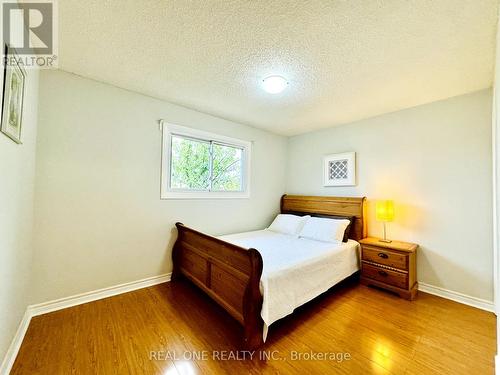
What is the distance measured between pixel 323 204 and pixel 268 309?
2.19 meters

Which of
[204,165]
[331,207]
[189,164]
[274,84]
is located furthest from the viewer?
[331,207]

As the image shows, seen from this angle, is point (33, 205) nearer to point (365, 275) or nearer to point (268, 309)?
point (268, 309)

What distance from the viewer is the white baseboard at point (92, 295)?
76.8 inches

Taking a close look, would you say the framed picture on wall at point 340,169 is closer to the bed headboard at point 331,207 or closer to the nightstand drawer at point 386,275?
the bed headboard at point 331,207

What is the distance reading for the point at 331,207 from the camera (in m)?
3.31

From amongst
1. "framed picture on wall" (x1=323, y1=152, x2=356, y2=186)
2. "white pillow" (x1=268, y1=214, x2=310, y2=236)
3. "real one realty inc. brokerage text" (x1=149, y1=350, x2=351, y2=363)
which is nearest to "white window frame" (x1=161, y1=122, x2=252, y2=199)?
"white pillow" (x1=268, y1=214, x2=310, y2=236)

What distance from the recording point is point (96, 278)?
2229mm

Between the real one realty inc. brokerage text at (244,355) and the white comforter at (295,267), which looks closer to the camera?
the real one realty inc. brokerage text at (244,355)

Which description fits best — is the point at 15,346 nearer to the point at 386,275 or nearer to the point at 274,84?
the point at 274,84

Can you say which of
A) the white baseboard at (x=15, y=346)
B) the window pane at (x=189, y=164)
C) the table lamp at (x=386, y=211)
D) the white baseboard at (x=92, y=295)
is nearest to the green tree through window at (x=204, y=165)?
the window pane at (x=189, y=164)

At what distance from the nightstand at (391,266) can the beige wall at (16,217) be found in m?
3.33

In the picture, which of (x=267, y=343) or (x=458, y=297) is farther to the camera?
(x=458, y=297)

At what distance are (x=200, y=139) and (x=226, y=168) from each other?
0.62m

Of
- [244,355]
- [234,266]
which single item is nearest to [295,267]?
[234,266]
